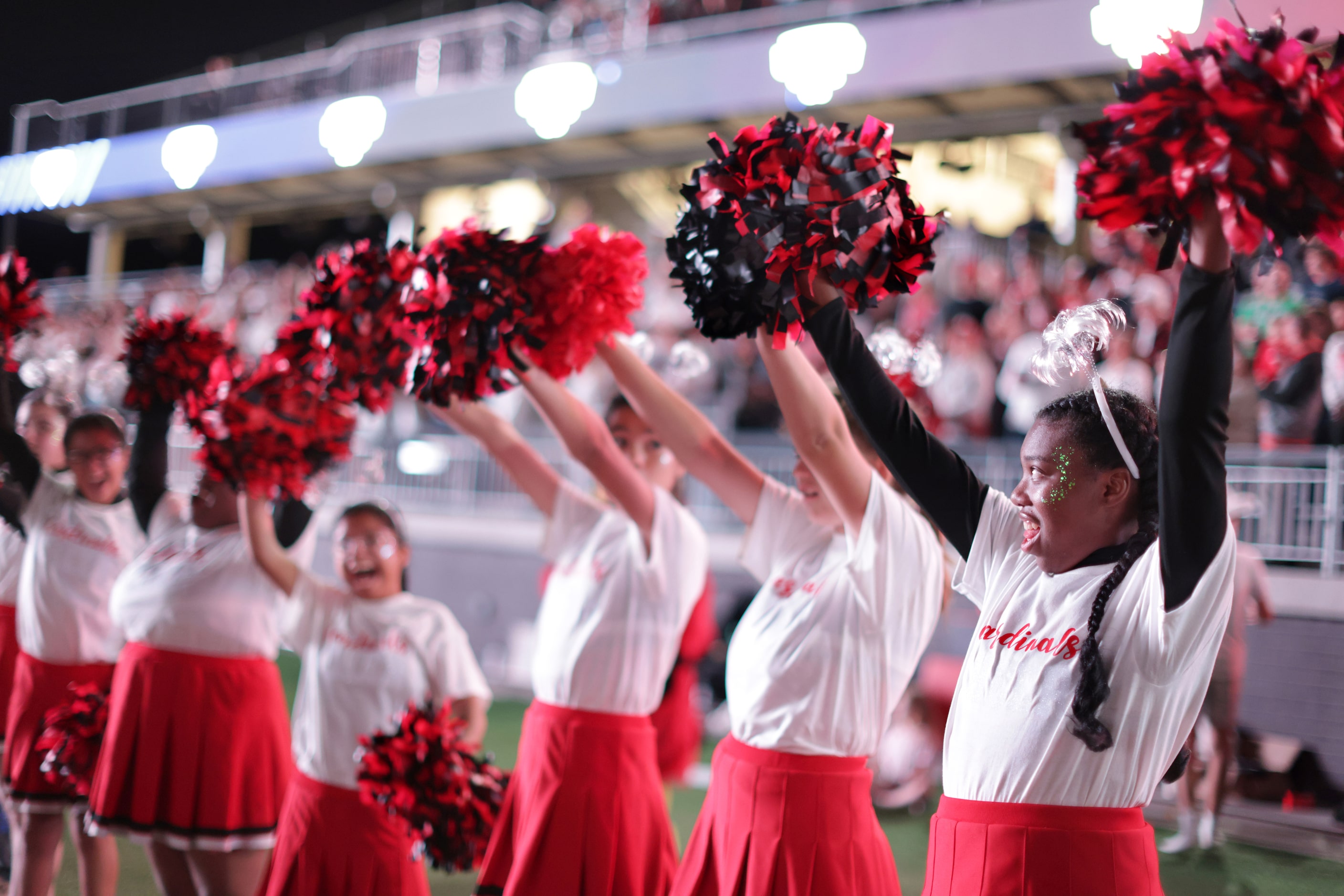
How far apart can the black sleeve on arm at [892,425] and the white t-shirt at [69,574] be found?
2931mm

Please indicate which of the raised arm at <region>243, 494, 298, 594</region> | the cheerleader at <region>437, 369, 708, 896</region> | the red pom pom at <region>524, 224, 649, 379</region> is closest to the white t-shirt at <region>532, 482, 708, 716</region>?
the cheerleader at <region>437, 369, 708, 896</region>

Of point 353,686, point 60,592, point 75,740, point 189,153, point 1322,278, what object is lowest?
point 75,740

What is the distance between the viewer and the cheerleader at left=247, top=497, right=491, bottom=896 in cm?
283

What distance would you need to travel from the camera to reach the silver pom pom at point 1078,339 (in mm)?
1634

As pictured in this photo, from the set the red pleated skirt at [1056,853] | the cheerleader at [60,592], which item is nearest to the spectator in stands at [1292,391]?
the red pleated skirt at [1056,853]

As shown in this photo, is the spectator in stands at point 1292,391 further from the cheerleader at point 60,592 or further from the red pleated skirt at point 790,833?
the cheerleader at point 60,592

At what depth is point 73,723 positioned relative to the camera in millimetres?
3486

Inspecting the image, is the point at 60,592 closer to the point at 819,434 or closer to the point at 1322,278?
A: the point at 819,434

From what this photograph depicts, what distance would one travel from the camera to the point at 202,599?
127 inches

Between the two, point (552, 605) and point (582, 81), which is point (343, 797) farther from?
point (582, 81)

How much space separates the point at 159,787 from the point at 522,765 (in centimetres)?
108

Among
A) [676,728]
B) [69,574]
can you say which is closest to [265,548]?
[69,574]

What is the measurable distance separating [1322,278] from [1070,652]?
20.3ft

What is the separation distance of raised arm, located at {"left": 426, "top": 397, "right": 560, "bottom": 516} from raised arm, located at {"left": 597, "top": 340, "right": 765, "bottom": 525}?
1.98ft
